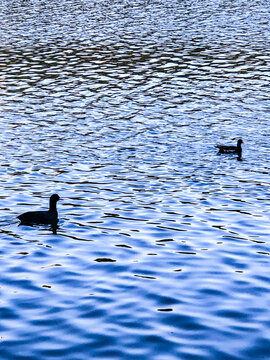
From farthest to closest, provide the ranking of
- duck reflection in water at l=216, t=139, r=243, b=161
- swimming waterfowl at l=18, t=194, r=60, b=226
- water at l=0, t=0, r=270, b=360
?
duck reflection in water at l=216, t=139, r=243, b=161 < swimming waterfowl at l=18, t=194, r=60, b=226 < water at l=0, t=0, r=270, b=360

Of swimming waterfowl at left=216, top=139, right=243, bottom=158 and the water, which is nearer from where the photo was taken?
the water

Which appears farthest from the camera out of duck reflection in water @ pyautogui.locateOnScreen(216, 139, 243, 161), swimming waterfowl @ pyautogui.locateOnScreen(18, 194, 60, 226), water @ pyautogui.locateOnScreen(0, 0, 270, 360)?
duck reflection in water @ pyautogui.locateOnScreen(216, 139, 243, 161)

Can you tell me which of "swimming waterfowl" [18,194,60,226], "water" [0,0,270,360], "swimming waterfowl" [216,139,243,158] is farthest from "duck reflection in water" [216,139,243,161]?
"swimming waterfowl" [18,194,60,226]

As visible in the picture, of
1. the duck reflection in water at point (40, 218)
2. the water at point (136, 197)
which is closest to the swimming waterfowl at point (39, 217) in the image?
the duck reflection in water at point (40, 218)

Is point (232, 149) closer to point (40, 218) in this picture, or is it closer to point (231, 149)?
point (231, 149)

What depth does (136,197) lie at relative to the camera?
26344mm

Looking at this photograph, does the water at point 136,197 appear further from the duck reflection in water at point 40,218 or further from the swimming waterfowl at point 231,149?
the swimming waterfowl at point 231,149

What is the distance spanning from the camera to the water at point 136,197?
47.6 feet

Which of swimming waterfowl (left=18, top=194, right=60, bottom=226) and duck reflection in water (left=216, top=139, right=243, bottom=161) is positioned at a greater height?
swimming waterfowl (left=18, top=194, right=60, bottom=226)

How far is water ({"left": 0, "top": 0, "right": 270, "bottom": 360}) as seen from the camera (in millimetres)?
14523

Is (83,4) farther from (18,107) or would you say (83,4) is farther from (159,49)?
(18,107)

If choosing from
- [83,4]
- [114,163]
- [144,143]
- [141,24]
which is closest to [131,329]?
[114,163]

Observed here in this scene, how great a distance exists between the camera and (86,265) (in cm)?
1858

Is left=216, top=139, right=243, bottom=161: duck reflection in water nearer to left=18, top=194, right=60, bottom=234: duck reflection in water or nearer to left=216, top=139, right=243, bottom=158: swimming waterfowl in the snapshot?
left=216, top=139, right=243, bottom=158: swimming waterfowl
